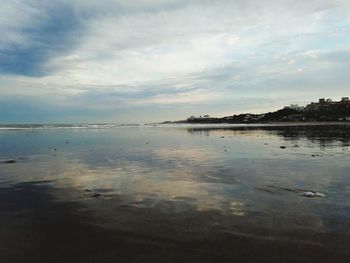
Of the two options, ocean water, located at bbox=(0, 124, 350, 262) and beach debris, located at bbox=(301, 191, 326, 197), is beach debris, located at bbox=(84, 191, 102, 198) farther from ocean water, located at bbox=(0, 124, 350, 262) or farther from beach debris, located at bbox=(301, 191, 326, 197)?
beach debris, located at bbox=(301, 191, 326, 197)

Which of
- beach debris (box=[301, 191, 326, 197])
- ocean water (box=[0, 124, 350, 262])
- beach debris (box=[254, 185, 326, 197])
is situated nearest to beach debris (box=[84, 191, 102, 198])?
ocean water (box=[0, 124, 350, 262])

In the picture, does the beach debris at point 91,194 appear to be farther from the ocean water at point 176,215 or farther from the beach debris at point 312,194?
the beach debris at point 312,194

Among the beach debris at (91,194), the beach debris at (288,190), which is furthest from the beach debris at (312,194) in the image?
the beach debris at (91,194)

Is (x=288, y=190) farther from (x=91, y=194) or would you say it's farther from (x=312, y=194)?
(x=91, y=194)

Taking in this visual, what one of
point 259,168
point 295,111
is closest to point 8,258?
point 259,168

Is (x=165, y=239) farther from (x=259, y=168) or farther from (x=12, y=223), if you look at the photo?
(x=259, y=168)

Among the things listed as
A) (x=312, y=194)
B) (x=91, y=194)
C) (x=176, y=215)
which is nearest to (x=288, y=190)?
(x=312, y=194)

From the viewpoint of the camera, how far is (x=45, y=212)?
8.55 meters


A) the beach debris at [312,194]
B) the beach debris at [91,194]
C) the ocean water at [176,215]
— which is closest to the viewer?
the ocean water at [176,215]

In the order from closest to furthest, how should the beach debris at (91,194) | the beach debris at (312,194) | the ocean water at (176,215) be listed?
the ocean water at (176,215)
the beach debris at (312,194)
the beach debris at (91,194)

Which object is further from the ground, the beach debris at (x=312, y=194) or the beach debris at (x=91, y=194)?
the beach debris at (x=91, y=194)

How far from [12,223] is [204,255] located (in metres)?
4.52

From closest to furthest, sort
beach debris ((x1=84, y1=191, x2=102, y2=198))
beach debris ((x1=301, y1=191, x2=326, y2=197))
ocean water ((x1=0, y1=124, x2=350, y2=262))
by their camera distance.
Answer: ocean water ((x1=0, y1=124, x2=350, y2=262)) < beach debris ((x1=301, y1=191, x2=326, y2=197)) < beach debris ((x1=84, y1=191, x2=102, y2=198))

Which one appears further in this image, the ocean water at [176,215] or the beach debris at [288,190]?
the beach debris at [288,190]
